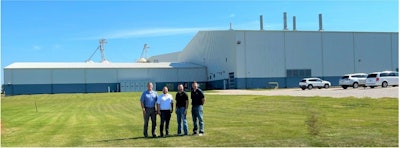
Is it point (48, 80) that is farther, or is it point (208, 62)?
point (208, 62)

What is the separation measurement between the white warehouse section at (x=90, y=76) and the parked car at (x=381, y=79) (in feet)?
122

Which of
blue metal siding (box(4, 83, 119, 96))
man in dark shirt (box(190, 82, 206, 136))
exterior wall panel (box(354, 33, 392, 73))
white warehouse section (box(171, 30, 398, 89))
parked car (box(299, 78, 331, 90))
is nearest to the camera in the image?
man in dark shirt (box(190, 82, 206, 136))

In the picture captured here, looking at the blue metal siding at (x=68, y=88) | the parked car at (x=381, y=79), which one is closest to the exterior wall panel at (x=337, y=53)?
the parked car at (x=381, y=79)

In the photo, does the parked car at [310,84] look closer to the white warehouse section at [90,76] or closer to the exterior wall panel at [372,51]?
the exterior wall panel at [372,51]

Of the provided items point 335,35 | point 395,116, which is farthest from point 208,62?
point 395,116

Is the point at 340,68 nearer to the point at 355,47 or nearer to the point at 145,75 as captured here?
the point at 355,47

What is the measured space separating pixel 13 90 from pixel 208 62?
29.6 m

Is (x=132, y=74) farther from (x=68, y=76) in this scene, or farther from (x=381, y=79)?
(x=381, y=79)

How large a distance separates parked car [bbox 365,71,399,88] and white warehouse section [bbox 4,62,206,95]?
3727 cm

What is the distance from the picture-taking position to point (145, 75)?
81750mm

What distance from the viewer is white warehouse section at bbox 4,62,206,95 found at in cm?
7481

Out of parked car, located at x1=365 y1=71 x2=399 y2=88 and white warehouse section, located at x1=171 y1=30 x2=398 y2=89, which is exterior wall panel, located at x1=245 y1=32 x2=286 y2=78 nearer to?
white warehouse section, located at x1=171 y1=30 x2=398 y2=89

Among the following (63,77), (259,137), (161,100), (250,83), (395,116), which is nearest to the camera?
(259,137)

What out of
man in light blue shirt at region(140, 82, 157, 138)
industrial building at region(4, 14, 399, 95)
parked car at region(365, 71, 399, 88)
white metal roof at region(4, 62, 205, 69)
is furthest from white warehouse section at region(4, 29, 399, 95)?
man in light blue shirt at region(140, 82, 157, 138)
